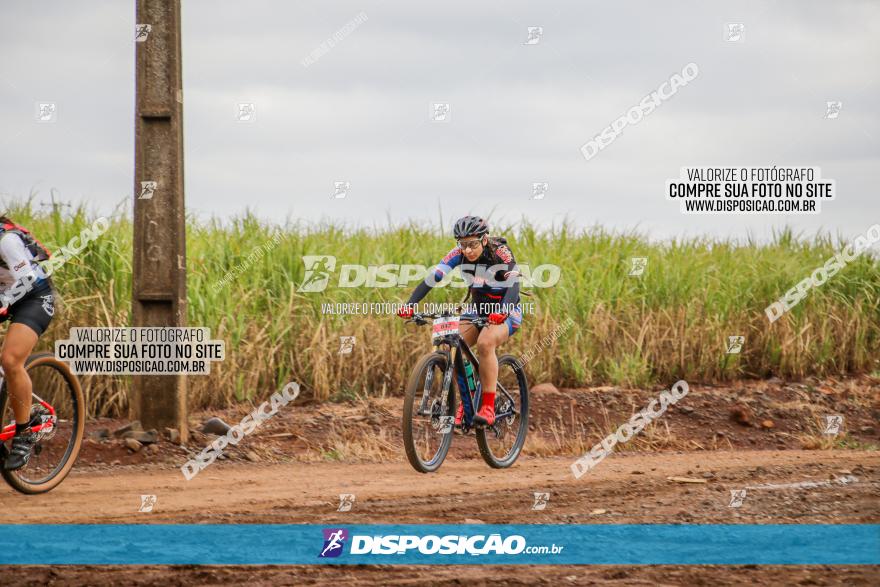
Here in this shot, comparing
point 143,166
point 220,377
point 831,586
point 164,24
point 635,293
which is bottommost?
point 831,586

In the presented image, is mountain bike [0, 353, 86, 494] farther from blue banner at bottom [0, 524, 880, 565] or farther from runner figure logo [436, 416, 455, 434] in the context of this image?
runner figure logo [436, 416, 455, 434]

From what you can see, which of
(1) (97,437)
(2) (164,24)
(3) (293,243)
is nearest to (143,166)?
(2) (164,24)

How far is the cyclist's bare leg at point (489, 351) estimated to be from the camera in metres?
9.57

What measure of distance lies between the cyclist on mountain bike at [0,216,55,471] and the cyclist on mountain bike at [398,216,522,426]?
310 centimetres

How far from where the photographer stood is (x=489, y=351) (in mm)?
9594

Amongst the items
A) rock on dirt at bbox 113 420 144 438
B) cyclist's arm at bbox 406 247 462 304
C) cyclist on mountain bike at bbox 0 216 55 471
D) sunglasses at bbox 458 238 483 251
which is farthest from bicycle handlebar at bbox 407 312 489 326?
rock on dirt at bbox 113 420 144 438

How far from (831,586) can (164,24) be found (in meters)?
8.39

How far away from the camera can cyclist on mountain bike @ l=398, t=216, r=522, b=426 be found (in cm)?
936

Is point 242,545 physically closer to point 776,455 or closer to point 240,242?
point 776,455

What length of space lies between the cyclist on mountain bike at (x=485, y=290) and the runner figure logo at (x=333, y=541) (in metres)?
2.83

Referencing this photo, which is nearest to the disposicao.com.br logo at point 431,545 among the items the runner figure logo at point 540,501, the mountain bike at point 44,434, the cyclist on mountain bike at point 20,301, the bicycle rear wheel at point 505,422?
the runner figure logo at point 540,501

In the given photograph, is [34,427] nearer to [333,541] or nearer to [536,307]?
[333,541]

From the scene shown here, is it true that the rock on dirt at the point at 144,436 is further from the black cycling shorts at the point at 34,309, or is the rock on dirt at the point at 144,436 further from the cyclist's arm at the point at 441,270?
the cyclist's arm at the point at 441,270

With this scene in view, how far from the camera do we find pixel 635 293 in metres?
15.7
